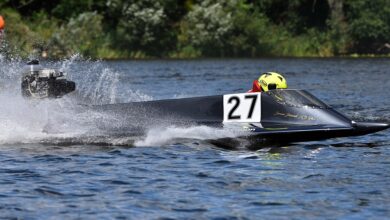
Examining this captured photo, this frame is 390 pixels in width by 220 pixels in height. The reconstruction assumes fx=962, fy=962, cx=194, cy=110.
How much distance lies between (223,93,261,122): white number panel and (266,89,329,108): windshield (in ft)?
1.03

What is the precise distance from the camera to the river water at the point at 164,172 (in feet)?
38.2

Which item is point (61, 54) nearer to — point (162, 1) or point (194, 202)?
point (162, 1)

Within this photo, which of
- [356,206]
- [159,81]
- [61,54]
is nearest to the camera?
[356,206]

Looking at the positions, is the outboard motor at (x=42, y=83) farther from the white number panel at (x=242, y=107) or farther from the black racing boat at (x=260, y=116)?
the white number panel at (x=242, y=107)

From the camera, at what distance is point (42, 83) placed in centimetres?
1850

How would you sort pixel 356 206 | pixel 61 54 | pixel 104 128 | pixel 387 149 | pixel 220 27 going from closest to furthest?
pixel 356 206
pixel 387 149
pixel 104 128
pixel 61 54
pixel 220 27

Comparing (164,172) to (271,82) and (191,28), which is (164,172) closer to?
(271,82)

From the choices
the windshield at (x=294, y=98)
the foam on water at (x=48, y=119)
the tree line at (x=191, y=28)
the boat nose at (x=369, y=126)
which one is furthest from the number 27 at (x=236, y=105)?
the tree line at (x=191, y=28)

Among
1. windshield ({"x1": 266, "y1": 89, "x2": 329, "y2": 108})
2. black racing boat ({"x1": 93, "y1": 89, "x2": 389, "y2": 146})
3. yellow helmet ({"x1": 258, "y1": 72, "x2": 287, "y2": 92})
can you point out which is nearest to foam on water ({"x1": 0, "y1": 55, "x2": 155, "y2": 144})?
black racing boat ({"x1": 93, "y1": 89, "x2": 389, "y2": 146})

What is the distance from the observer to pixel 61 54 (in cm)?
6425

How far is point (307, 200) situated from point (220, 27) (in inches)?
2313

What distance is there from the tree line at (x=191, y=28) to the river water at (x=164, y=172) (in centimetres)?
4680

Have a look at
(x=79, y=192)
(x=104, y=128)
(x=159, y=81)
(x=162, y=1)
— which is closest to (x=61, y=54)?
(x=162, y=1)

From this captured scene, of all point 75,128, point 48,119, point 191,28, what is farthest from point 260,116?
point 191,28
